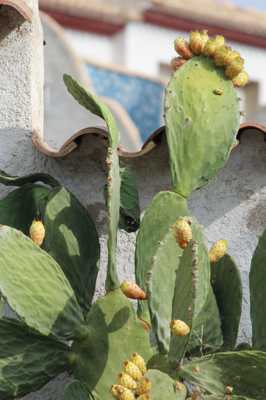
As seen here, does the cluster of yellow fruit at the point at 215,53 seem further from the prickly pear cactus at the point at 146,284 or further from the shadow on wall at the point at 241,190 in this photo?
the shadow on wall at the point at 241,190

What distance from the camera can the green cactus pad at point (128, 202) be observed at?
9.90ft

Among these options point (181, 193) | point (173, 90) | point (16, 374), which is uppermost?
point (173, 90)

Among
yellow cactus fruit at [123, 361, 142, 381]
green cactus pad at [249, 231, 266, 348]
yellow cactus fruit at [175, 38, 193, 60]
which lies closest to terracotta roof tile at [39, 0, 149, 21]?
yellow cactus fruit at [175, 38, 193, 60]

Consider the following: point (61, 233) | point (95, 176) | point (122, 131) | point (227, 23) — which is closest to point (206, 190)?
point (95, 176)

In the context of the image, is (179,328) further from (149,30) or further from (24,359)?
(149,30)

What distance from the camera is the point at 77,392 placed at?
2.72 metres

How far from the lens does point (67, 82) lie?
118 inches

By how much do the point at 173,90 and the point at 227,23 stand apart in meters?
7.12

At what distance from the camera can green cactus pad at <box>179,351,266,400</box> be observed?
267 centimetres

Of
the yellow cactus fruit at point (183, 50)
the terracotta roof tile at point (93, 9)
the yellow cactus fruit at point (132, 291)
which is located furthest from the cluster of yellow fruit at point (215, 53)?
the terracotta roof tile at point (93, 9)

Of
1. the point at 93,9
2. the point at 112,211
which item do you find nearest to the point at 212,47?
the point at 112,211

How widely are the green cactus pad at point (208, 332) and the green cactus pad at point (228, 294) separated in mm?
25

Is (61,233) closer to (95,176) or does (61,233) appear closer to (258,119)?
(95,176)

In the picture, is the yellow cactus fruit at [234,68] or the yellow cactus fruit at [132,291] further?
the yellow cactus fruit at [234,68]
